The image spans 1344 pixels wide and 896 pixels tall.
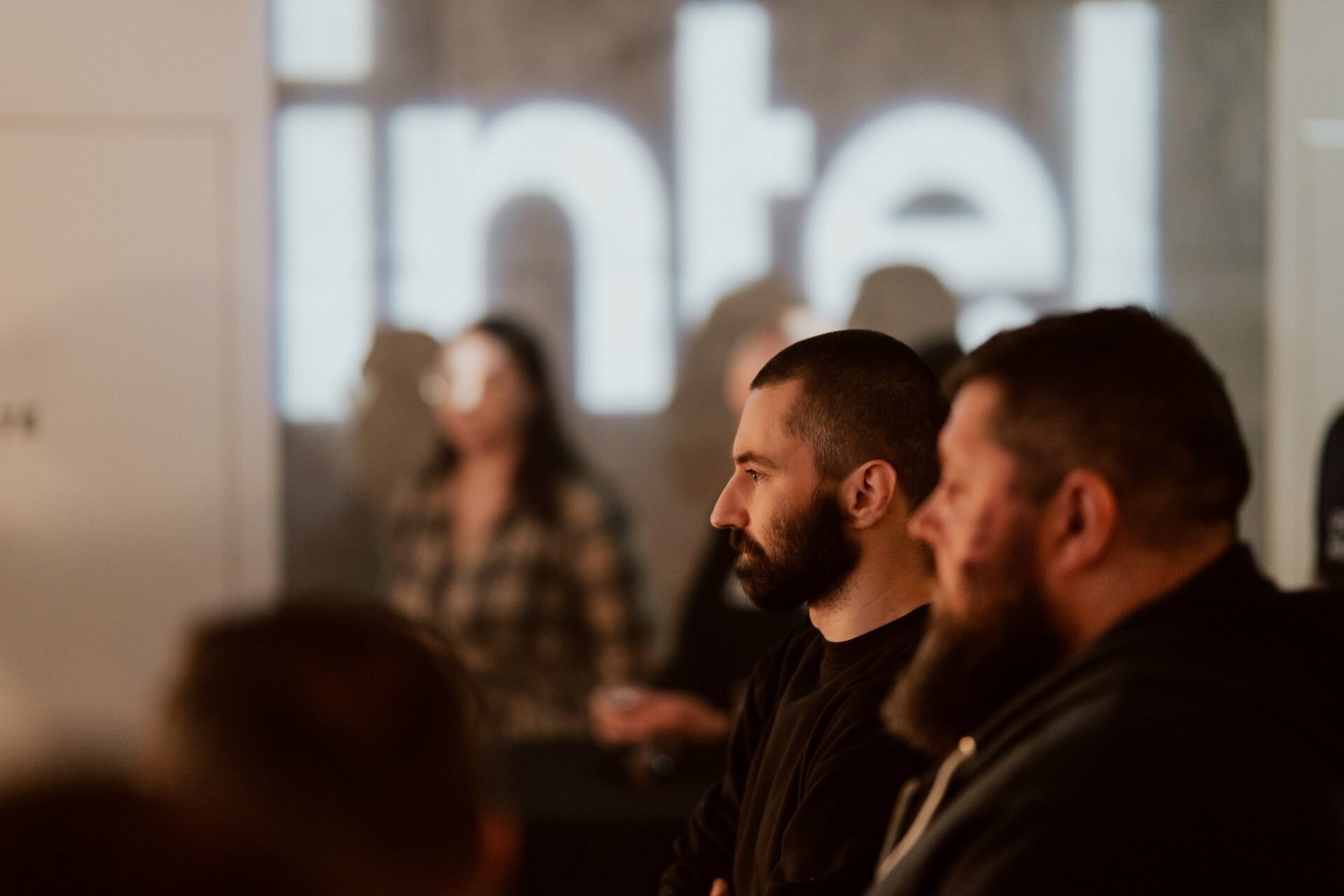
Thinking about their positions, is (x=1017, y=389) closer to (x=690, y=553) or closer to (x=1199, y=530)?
(x=1199, y=530)

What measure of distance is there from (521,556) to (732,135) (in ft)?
4.65

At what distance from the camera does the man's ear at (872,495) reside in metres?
1.45

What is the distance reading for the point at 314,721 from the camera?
0.58 metres

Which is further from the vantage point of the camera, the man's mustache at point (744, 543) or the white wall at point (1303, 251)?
the white wall at point (1303, 251)

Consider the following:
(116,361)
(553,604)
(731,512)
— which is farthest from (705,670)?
(116,361)

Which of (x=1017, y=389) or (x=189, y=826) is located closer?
(x=189, y=826)

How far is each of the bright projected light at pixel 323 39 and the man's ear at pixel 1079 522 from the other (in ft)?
10.6

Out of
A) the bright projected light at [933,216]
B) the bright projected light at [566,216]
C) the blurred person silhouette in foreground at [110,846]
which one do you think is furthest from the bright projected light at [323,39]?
the blurred person silhouette in foreground at [110,846]

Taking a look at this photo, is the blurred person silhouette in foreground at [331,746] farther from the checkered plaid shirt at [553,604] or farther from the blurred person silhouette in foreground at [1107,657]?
the checkered plaid shirt at [553,604]

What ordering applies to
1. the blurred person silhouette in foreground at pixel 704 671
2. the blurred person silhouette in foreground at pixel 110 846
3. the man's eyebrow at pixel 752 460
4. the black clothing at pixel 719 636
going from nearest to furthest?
the blurred person silhouette in foreground at pixel 110 846 < the man's eyebrow at pixel 752 460 < the blurred person silhouette in foreground at pixel 704 671 < the black clothing at pixel 719 636

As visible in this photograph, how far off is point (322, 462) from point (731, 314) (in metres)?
1.32

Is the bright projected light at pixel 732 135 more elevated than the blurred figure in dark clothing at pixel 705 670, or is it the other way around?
the bright projected light at pixel 732 135

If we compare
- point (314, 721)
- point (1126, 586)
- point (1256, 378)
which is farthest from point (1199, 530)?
point (1256, 378)

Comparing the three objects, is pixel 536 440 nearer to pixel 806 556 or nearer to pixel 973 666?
pixel 806 556
